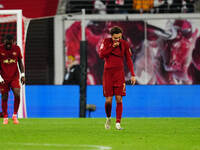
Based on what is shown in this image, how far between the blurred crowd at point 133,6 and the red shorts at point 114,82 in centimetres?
1330

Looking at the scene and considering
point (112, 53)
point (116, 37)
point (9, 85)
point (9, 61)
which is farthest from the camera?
point (9, 85)

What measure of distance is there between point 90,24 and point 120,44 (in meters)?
13.9

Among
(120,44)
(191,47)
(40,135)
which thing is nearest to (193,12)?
(191,47)

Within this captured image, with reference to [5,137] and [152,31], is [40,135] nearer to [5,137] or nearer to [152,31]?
[5,137]

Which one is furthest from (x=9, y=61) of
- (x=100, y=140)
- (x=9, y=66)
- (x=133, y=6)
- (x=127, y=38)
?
(x=133, y=6)

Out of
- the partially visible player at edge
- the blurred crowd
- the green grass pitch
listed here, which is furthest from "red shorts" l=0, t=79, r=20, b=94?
the blurred crowd

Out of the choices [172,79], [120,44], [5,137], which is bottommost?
[172,79]

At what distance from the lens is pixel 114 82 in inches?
438

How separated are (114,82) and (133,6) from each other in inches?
557

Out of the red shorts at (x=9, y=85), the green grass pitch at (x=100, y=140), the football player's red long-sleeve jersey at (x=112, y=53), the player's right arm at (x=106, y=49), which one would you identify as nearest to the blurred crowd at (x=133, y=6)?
the red shorts at (x=9, y=85)

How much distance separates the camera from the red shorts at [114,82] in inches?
437

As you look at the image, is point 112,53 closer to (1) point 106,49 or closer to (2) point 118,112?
(1) point 106,49

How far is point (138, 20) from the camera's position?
81.7 ft

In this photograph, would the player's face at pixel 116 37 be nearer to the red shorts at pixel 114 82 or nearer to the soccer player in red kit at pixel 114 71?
the soccer player in red kit at pixel 114 71
